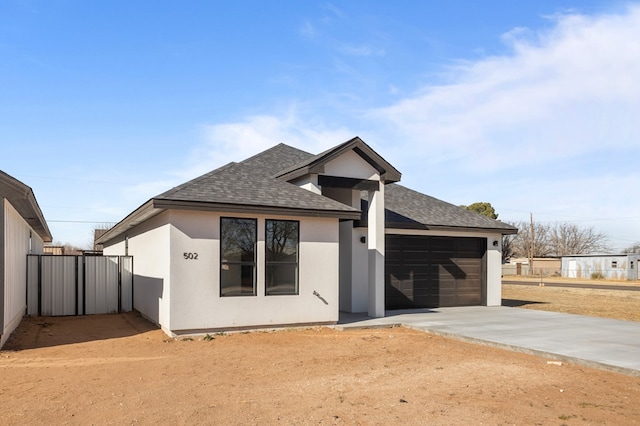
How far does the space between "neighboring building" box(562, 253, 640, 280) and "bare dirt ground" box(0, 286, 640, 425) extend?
46419 millimetres

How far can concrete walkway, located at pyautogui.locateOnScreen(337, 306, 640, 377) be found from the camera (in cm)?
838

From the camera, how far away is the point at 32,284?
14500 mm

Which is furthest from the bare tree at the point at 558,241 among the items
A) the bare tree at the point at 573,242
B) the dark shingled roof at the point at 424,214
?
the dark shingled roof at the point at 424,214

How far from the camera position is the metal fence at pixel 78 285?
1453 centimetres

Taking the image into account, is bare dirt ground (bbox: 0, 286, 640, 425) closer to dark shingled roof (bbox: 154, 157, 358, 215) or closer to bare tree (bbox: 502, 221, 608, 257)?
dark shingled roof (bbox: 154, 157, 358, 215)

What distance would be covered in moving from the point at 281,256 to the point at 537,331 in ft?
21.1

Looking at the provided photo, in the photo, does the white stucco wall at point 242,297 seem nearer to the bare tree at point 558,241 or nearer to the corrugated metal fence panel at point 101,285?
the corrugated metal fence panel at point 101,285

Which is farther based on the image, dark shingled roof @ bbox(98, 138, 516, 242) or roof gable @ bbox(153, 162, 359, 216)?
dark shingled roof @ bbox(98, 138, 516, 242)

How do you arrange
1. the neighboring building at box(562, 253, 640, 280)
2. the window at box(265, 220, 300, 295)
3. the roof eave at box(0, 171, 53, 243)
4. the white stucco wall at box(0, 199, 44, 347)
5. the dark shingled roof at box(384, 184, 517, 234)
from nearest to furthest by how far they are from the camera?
the roof eave at box(0, 171, 53, 243), the white stucco wall at box(0, 199, 44, 347), the window at box(265, 220, 300, 295), the dark shingled roof at box(384, 184, 517, 234), the neighboring building at box(562, 253, 640, 280)

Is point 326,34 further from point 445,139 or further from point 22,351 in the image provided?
point 22,351

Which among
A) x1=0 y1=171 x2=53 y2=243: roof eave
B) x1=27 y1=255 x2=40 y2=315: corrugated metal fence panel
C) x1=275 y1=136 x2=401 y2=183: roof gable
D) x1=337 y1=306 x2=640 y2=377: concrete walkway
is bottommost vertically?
x1=337 y1=306 x2=640 y2=377: concrete walkway

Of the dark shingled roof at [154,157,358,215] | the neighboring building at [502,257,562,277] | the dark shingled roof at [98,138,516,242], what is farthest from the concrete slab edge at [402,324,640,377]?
the neighboring building at [502,257,562,277]

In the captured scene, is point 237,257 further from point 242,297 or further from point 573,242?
point 573,242

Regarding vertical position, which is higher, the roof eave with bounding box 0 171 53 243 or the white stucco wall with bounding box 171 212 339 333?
the roof eave with bounding box 0 171 53 243
